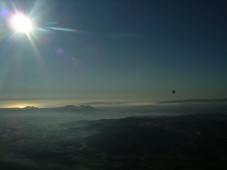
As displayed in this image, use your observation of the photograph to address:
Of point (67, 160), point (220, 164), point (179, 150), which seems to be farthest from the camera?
point (179, 150)

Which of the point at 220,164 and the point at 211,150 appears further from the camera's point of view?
the point at 211,150

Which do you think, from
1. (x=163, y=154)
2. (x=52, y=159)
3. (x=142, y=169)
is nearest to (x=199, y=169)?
(x=142, y=169)

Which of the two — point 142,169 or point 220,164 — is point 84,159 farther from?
point 220,164

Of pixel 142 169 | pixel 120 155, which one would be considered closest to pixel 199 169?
pixel 142 169

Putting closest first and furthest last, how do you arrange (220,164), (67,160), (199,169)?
1. (199,169)
2. (220,164)
3. (67,160)

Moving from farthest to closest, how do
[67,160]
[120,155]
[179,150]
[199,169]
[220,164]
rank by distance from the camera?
[179,150] < [120,155] < [67,160] < [220,164] < [199,169]

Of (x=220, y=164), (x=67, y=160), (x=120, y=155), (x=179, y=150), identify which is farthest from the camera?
(x=179, y=150)

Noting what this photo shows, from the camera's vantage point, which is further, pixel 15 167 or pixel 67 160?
pixel 67 160

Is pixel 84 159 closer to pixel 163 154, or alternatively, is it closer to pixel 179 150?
pixel 163 154
